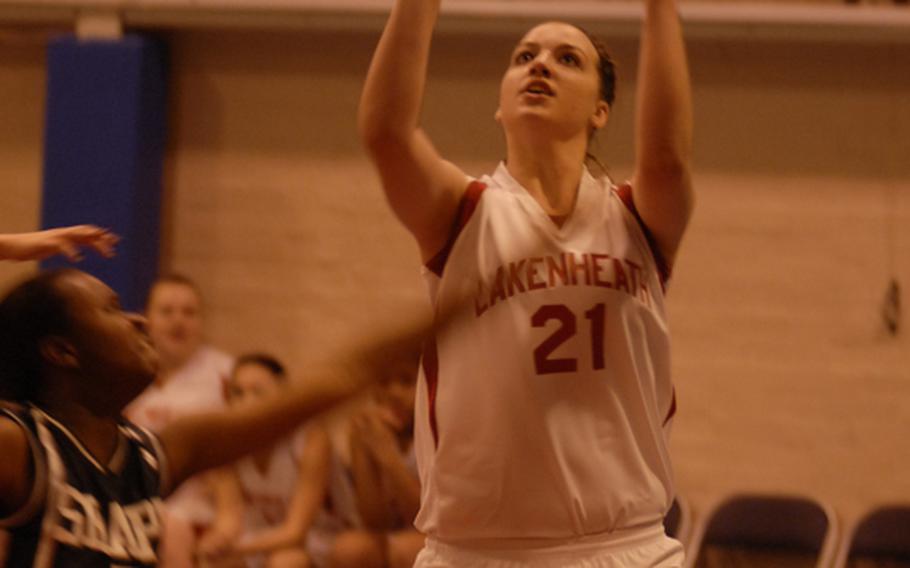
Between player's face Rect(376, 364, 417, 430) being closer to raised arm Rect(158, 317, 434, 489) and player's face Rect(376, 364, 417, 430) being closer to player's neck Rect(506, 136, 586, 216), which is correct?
player's neck Rect(506, 136, 586, 216)

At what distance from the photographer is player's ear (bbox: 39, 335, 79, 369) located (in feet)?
7.60

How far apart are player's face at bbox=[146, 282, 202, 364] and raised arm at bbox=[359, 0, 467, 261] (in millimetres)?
3646

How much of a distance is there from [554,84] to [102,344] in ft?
3.87

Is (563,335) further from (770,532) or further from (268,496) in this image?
(770,532)

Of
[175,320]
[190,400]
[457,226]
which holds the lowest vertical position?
[190,400]

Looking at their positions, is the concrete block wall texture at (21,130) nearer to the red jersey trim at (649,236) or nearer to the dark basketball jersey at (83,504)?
the red jersey trim at (649,236)

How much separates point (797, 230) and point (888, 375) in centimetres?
81

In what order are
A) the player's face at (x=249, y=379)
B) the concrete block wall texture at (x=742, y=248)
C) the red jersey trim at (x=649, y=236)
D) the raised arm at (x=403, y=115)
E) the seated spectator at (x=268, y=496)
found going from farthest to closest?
the concrete block wall texture at (x=742, y=248) → the player's face at (x=249, y=379) → the seated spectator at (x=268, y=496) → the red jersey trim at (x=649, y=236) → the raised arm at (x=403, y=115)

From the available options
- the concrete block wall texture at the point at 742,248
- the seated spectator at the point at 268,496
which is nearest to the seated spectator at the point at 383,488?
the seated spectator at the point at 268,496

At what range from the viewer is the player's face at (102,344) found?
2312mm

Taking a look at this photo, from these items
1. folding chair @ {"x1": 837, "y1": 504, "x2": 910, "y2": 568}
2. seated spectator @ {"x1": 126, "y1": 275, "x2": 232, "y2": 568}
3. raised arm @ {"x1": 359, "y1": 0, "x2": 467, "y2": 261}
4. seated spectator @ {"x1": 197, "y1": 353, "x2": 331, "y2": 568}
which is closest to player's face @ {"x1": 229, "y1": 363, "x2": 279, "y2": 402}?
seated spectator @ {"x1": 197, "y1": 353, "x2": 331, "y2": 568}

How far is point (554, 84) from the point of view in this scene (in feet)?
9.93

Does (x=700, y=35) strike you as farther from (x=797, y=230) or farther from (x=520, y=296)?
(x=520, y=296)

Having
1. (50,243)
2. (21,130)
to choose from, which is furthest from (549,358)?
(21,130)
